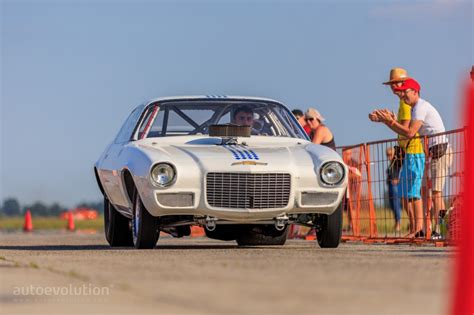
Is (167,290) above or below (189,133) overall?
below

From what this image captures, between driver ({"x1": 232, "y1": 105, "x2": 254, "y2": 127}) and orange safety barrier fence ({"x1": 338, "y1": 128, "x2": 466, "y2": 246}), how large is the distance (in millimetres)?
2094

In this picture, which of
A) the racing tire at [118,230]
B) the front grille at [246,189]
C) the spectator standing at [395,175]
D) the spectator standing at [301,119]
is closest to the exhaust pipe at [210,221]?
the front grille at [246,189]

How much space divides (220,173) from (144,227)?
3.14 ft

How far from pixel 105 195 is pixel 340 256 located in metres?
4.49

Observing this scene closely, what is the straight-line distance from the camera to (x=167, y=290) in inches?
316

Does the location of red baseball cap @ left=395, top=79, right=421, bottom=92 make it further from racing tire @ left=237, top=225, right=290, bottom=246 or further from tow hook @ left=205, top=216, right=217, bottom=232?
tow hook @ left=205, top=216, right=217, bottom=232

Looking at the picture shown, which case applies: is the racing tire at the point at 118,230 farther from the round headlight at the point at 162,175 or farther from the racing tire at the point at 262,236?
the round headlight at the point at 162,175

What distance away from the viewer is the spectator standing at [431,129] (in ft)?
49.1

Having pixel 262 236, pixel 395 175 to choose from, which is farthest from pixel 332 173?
pixel 395 175

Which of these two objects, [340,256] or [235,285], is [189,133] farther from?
[235,285]

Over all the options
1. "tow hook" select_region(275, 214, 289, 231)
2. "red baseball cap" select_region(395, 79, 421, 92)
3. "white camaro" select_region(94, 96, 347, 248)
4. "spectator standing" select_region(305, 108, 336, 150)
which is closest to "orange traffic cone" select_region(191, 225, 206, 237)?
"spectator standing" select_region(305, 108, 336, 150)

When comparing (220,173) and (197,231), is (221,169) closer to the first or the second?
(220,173)

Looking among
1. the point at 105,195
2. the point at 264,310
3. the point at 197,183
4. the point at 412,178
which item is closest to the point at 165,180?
the point at 197,183

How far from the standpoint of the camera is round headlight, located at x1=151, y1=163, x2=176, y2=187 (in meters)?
12.8
